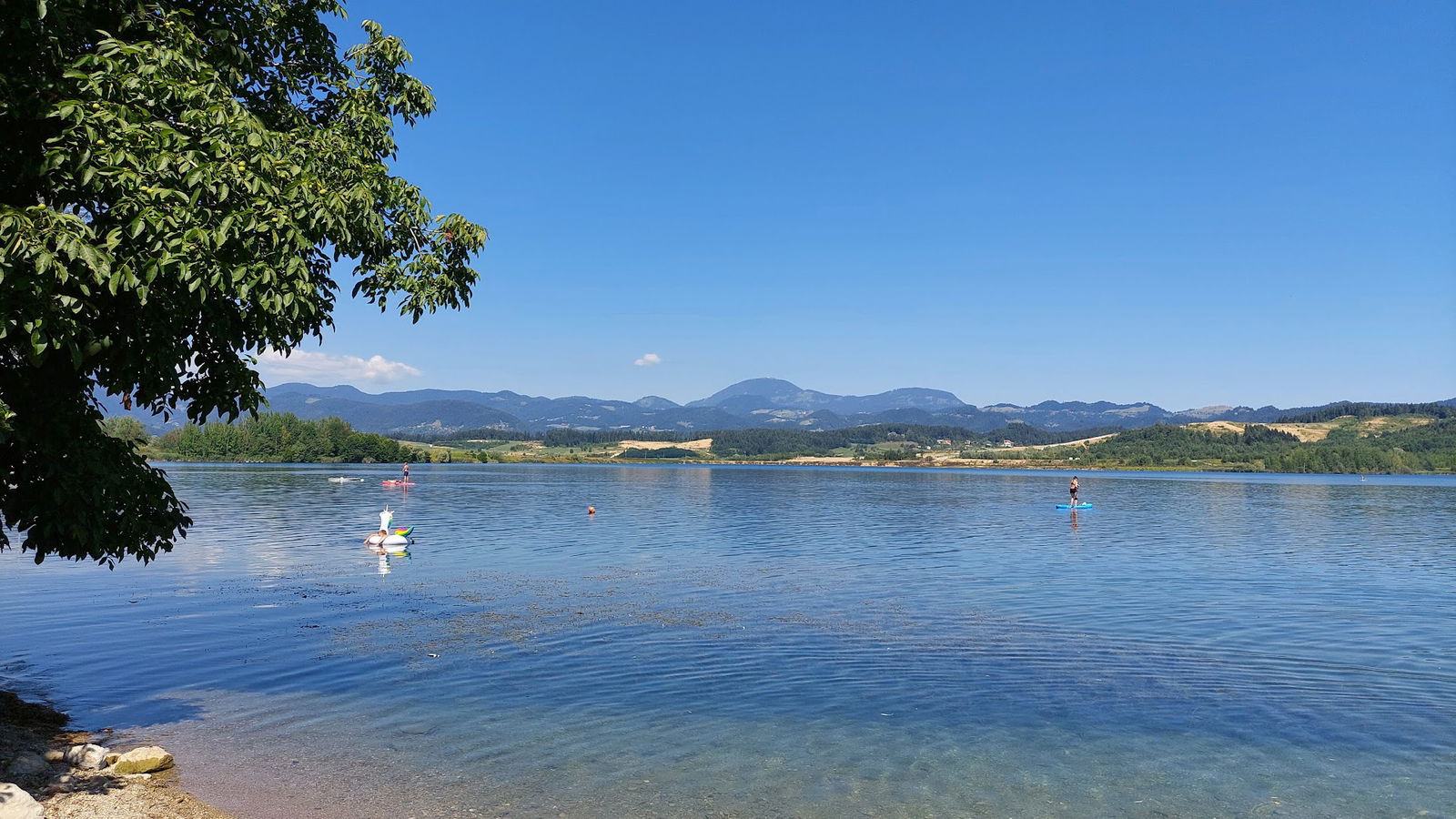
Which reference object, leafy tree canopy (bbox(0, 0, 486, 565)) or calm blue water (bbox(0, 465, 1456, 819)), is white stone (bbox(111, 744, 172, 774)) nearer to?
calm blue water (bbox(0, 465, 1456, 819))

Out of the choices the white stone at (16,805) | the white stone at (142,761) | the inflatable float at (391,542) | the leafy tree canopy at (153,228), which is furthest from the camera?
the inflatable float at (391,542)

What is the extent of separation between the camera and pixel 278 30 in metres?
15.6

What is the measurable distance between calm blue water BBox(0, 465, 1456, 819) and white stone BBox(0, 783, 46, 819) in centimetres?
301

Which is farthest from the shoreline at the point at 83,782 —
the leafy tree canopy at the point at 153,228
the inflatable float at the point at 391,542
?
the inflatable float at the point at 391,542

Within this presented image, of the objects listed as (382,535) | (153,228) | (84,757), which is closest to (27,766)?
(84,757)

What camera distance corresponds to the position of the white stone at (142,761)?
16.6 metres

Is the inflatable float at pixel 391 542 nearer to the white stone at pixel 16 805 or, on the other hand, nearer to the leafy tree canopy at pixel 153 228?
the leafy tree canopy at pixel 153 228

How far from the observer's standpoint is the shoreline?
1438cm

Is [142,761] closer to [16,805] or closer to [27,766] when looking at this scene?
[27,766]

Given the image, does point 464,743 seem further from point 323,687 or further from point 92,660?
point 92,660

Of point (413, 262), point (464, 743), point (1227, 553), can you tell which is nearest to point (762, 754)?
point (464, 743)

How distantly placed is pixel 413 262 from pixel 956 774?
546 inches

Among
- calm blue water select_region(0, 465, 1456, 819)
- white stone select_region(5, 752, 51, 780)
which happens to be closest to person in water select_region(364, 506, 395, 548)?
calm blue water select_region(0, 465, 1456, 819)

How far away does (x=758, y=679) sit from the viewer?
24.5 meters
